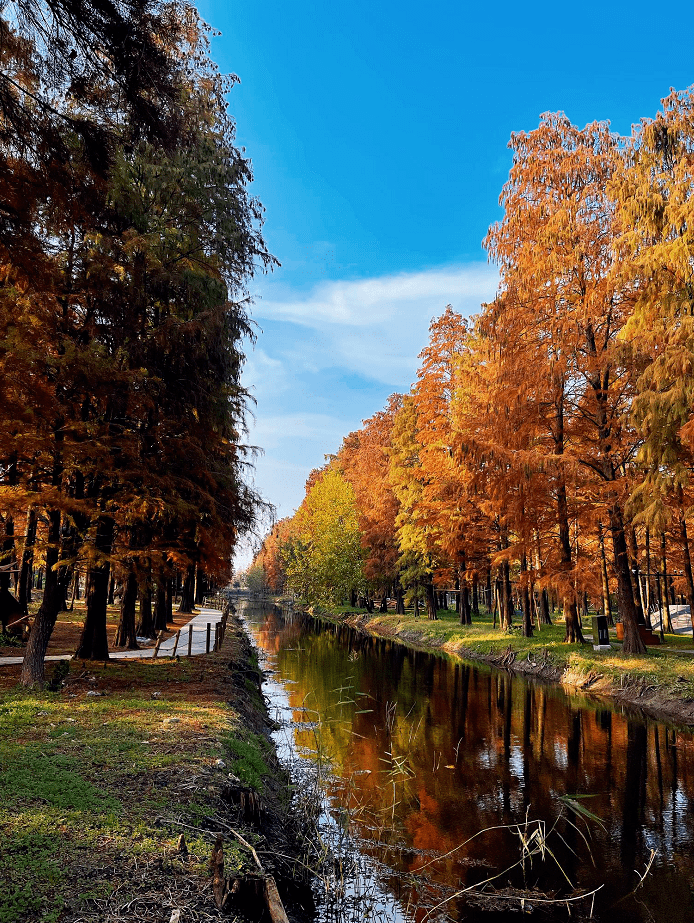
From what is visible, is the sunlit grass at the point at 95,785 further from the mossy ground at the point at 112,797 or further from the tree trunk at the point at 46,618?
the tree trunk at the point at 46,618

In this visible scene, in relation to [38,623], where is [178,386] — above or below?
above

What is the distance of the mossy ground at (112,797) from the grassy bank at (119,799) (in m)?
0.01

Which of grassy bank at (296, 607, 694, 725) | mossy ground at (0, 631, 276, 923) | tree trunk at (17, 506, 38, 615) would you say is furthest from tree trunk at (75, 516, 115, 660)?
grassy bank at (296, 607, 694, 725)

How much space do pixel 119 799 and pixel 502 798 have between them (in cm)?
591

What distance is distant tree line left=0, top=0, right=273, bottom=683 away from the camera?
595cm

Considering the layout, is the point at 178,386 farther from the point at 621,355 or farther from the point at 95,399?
the point at 621,355

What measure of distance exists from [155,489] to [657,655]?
49.6 ft

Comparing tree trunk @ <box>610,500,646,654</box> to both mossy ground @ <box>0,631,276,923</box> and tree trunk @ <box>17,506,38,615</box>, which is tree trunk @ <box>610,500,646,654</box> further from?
tree trunk @ <box>17,506,38,615</box>

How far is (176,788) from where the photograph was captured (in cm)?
632

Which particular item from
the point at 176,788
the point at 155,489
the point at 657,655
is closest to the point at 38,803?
the point at 176,788

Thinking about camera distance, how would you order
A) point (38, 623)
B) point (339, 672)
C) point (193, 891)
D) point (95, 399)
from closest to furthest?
point (193, 891) < point (38, 623) < point (95, 399) < point (339, 672)

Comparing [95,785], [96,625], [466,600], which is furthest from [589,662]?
[95,785]

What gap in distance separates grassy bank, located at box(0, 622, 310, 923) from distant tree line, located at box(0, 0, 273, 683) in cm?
310

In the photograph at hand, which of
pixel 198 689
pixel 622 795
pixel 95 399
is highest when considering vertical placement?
pixel 95 399
